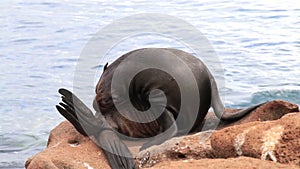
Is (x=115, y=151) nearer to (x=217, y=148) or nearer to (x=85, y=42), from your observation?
(x=217, y=148)

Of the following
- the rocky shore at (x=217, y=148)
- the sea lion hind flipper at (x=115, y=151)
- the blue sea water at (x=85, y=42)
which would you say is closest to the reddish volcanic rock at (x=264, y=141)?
the rocky shore at (x=217, y=148)

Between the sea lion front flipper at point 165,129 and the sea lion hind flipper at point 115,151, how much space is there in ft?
0.60

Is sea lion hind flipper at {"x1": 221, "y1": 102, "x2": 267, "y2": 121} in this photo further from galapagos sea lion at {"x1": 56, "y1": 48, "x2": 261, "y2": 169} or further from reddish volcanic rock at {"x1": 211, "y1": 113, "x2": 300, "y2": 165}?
reddish volcanic rock at {"x1": 211, "y1": 113, "x2": 300, "y2": 165}

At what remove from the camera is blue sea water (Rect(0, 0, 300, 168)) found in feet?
23.4

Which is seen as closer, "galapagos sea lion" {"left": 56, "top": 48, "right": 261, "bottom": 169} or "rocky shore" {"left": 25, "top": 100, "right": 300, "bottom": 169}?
"rocky shore" {"left": 25, "top": 100, "right": 300, "bottom": 169}

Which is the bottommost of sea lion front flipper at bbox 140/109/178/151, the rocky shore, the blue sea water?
the blue sea water

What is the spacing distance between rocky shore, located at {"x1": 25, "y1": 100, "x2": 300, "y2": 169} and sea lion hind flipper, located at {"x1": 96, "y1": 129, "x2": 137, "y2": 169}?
0.12ft

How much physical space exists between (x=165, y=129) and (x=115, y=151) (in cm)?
51

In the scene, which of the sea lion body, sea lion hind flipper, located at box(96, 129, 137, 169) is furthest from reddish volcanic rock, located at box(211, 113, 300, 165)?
the sea lion body

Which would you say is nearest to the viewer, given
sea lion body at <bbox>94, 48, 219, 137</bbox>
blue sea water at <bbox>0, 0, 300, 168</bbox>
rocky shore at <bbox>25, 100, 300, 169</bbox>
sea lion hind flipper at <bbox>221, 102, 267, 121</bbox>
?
rocky shore at <bbox>25, 100, 300, 169</bbox>

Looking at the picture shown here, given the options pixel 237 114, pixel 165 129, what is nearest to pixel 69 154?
pixel 165 129

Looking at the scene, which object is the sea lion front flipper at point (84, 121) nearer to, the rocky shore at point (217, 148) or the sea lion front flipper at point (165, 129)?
the rocky shore at point (217, 148)

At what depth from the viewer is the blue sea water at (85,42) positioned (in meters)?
7.14

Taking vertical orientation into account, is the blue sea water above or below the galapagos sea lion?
below
